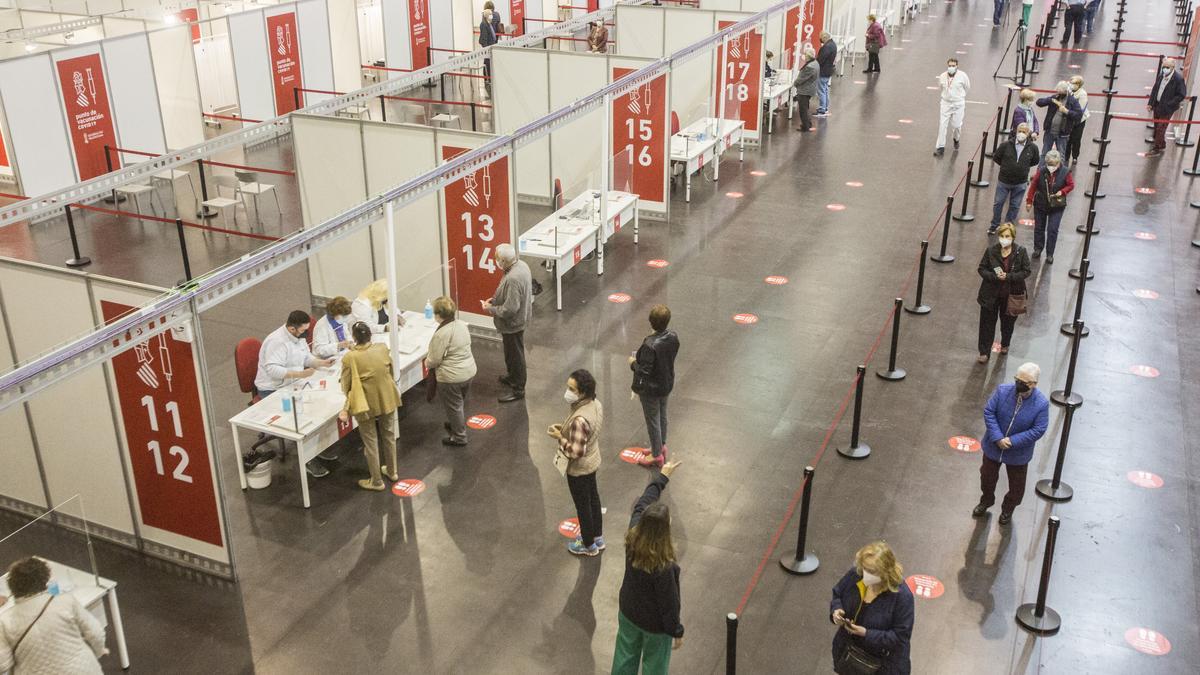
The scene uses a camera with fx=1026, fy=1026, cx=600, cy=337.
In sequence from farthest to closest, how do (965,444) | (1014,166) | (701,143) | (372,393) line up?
(701,143) → (1014,166) → (965,444) → (372,393)

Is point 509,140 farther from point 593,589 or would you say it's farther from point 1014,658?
point 1014,658

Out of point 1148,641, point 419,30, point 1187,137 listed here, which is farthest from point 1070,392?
point 419,30

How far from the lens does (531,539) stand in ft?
24.7

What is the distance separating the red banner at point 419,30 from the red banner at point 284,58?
149 inches

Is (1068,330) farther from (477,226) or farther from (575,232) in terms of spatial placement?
(477,226)

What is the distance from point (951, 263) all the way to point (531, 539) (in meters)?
7.32

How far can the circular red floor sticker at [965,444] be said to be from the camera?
8711 mm

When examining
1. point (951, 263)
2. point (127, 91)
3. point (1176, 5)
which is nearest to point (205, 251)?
point (127, 91)

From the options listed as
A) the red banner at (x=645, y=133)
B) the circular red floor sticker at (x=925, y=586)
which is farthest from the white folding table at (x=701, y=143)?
the circular red floor sticker at (x=925, y=586)

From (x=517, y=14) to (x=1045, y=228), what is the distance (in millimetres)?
17182

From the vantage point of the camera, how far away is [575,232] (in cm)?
1173

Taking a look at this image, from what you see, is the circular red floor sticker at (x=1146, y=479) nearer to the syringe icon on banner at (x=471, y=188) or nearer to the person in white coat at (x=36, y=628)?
the syringe icon on banner at (x=471, y=188)

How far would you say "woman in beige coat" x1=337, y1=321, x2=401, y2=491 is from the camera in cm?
754

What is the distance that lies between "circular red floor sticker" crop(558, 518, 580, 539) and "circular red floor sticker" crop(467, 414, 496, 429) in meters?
1.60
